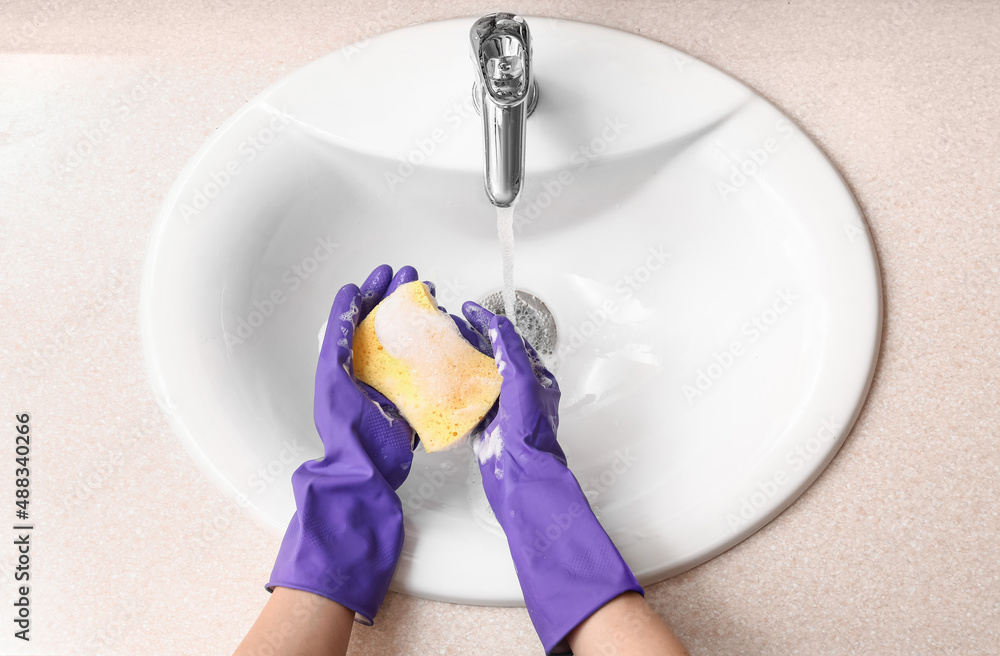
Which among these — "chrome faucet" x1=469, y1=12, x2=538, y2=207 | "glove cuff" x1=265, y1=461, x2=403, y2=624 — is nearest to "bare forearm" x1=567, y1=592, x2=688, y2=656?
"glove cuff" x1=265, y1=461, x2=403, y2=624

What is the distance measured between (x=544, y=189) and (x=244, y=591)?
0.50 metres

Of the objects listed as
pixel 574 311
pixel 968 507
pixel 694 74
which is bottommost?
pixel 968 507

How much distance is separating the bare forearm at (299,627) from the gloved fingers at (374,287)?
284 millimetres

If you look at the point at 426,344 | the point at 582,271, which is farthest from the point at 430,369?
the point at 582,271

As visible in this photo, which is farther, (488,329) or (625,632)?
(488,329)

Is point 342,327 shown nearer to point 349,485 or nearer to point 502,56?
point 349,485

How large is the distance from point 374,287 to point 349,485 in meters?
0.21

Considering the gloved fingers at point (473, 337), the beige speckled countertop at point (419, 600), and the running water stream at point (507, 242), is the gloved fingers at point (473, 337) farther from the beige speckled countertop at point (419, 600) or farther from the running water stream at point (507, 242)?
the beige speckled countertop at point (419, 600)

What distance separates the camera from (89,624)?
560mm

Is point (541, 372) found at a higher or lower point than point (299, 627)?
higher

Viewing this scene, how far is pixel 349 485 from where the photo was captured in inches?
24.1

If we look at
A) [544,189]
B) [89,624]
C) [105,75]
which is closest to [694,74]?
[544,189]

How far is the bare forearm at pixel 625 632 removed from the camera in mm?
517

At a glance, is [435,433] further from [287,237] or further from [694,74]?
[694,74]
